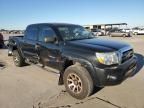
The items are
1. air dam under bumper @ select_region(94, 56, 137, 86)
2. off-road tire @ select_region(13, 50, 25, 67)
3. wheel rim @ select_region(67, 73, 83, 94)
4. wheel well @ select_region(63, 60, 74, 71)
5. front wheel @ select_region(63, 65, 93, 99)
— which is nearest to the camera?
air dam under bumper @ select_region(94, 56, 137, 86)

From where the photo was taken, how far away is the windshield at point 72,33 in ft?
19.9

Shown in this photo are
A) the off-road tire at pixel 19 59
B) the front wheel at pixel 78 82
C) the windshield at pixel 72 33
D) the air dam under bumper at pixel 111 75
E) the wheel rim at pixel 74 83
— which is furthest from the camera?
the off-road tire at pixel 19 59

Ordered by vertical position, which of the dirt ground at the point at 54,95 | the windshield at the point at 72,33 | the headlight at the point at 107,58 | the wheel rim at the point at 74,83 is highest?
the windshield at the point at 72,33

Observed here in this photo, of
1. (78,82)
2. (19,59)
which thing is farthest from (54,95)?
(19,59)

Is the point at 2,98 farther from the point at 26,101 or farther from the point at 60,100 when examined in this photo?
the point at 60,100

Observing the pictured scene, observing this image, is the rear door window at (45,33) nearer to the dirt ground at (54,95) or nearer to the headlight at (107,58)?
the dirt ground at (54,95)

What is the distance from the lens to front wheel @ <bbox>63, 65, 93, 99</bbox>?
4.96 metres

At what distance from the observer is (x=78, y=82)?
5.23 metres

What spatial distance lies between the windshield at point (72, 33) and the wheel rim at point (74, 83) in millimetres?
1139

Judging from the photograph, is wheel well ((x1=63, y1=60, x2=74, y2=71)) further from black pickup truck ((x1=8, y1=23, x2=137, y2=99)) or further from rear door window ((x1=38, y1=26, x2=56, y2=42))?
rear door window ((x1=38, y1=26, x2=56, y2=42))

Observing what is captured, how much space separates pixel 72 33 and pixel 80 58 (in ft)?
4.83

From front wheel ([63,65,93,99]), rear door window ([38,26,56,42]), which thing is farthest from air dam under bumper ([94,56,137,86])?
rear door window ([38,26,56,42])

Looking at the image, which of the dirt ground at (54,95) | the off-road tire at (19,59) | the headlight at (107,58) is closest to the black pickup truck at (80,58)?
the headlight at (107,58)

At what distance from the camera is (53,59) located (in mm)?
6000
